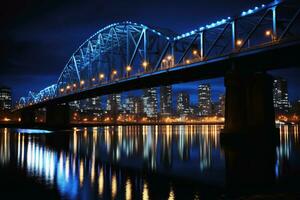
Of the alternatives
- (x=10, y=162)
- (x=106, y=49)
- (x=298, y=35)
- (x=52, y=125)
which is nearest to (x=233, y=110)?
(x=298, y=35)

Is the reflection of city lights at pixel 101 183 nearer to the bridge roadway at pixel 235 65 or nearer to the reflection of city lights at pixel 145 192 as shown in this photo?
the reflection of city lights at pixel 145 192

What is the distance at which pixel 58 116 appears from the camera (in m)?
124

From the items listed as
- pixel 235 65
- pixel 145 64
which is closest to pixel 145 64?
pixel 145 64

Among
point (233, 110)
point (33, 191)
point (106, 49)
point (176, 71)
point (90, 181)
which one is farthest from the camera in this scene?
point (106, 49)

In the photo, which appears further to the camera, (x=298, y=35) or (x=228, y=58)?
(x=228, y=58)

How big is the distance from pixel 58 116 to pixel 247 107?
8332cm

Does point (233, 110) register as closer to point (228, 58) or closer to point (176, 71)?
point (228, 58)

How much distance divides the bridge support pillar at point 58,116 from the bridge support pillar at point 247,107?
76.7m

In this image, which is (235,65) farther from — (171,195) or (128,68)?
(128,68)

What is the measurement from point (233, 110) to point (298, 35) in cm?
1114

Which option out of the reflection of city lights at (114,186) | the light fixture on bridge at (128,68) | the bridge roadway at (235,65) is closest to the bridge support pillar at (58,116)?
the light fixture on bridge at (128,68)

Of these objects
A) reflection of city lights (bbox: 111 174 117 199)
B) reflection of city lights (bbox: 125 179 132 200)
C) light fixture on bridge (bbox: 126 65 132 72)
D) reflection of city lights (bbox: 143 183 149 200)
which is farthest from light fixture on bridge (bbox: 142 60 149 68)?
reflection of city lights (bbox: 143 183 149 200)

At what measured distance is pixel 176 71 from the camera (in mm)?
62438

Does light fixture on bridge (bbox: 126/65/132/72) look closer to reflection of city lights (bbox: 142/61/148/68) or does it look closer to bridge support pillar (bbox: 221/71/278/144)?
reflection of city lights (bbox: 142/61/148/68)
